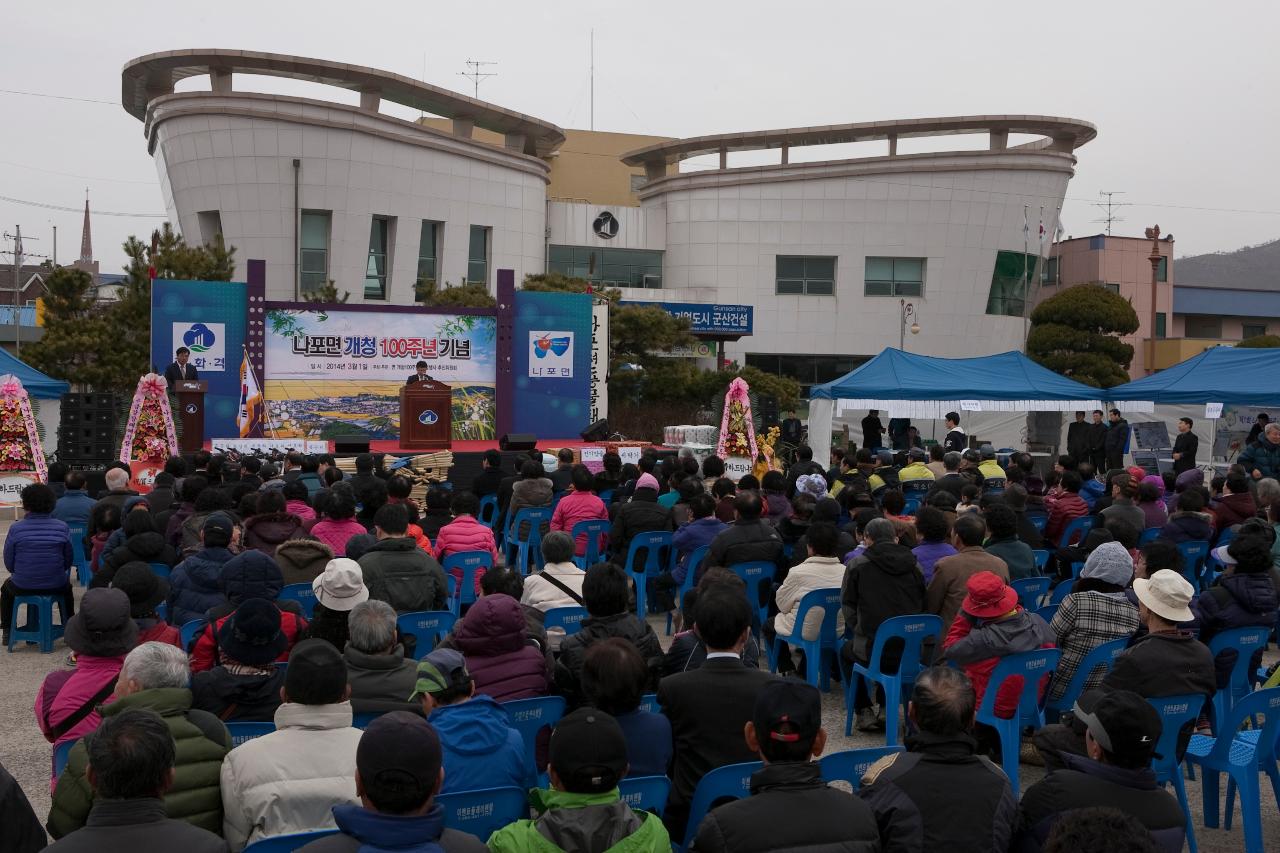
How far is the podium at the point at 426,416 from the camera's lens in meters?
18.1

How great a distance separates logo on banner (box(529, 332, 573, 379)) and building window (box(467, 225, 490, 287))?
1637 centimetres

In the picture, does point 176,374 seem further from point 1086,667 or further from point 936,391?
point 1086,667

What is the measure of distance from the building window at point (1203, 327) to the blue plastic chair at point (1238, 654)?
5650 cm

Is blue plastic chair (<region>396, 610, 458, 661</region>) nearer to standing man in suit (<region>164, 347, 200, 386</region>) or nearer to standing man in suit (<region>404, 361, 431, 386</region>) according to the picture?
standing man in suit (<region>164, 347, 200, 386</region>)

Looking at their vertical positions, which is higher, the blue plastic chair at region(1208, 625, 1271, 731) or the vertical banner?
the vertical banner

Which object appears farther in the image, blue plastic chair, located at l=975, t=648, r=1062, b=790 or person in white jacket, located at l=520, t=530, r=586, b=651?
person in white jacket, located at l=520, t=530, r=586, b=651

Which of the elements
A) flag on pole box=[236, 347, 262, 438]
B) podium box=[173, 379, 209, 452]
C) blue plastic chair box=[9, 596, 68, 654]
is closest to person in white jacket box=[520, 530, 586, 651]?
blue plastic chair box=[9, 596, 68, 654]

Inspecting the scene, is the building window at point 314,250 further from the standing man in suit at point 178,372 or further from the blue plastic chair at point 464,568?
the blue plastic chair at point 464,568

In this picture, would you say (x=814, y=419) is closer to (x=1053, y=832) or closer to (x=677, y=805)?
(x=677, y=805)

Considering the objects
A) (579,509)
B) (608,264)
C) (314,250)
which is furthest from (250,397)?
(608,264)

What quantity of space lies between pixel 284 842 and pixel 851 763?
165 centimetres

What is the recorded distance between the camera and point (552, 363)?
20859 millimetres

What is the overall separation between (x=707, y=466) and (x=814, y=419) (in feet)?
28.9

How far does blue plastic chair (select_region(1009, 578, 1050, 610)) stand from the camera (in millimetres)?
6719
